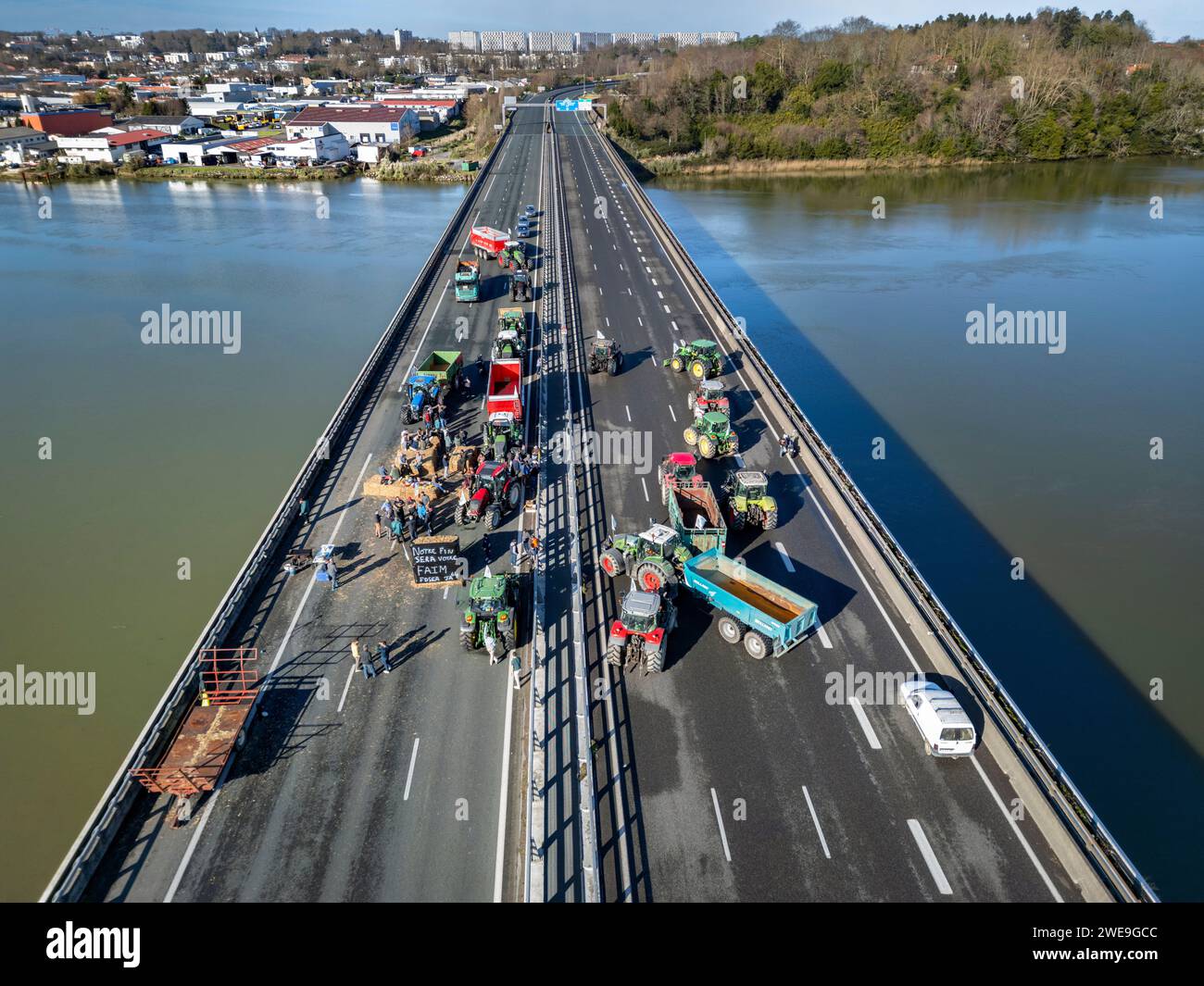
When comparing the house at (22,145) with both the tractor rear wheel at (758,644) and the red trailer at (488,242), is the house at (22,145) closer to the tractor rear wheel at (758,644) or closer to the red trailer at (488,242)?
the red trailer at (488,242)

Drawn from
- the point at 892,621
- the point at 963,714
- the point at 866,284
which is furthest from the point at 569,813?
the point at 866,284

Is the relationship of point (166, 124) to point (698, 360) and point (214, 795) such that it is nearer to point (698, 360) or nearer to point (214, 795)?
point (698, 360)

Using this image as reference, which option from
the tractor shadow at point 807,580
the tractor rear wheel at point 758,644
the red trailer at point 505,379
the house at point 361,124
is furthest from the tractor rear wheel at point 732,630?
the house at point 361,124

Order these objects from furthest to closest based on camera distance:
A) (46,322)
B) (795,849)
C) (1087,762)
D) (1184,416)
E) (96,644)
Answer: (46,322) < (1184,416) < (96,644) < (1087,762) < (795,849)

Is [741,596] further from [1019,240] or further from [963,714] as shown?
[1019,240]

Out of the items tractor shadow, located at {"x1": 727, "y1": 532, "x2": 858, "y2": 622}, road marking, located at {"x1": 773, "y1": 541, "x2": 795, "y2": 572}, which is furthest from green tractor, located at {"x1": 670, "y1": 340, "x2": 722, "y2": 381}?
tractor shadow, located at {"x1": 727, "y1": 532, "x2": 858, "y2": 622}

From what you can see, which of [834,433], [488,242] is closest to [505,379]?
[834,433]
